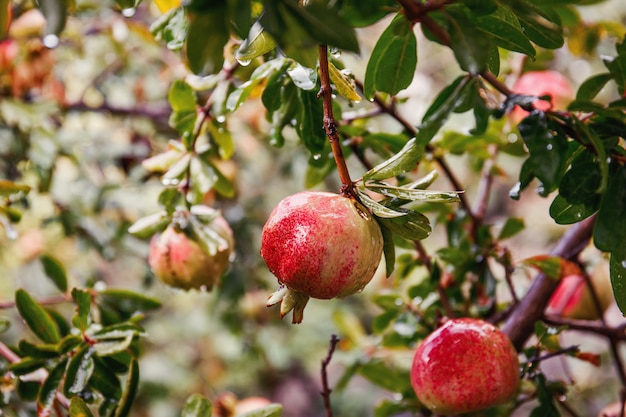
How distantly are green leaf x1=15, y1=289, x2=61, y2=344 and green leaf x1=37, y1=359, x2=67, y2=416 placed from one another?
0.04 metres

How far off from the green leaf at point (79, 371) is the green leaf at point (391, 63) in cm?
35

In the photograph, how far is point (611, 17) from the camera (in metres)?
1.70

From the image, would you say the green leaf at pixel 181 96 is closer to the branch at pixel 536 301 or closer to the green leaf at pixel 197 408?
the green leaf at pixel 197 408

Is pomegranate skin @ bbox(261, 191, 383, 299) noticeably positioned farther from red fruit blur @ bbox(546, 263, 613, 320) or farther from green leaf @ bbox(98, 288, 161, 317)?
red fruit blur @ bbox(546, 263, 613, 320)

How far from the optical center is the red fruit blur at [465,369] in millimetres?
531

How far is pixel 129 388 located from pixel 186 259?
0.17m

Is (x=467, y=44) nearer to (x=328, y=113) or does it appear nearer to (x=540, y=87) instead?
(x=328, y=113)

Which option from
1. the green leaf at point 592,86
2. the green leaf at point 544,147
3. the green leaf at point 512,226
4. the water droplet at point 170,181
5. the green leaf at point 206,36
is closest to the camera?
the green leaf at point 206,36

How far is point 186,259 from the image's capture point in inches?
27.2

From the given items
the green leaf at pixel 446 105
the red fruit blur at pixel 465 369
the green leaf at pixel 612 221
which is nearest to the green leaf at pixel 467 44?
the green leaf at pixel 446 105

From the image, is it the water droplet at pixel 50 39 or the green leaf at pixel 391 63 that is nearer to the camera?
the water droplet at pixel 50 39

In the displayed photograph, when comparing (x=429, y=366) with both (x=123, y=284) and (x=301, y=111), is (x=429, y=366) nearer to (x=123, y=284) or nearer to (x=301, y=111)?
(x=301, y=111)

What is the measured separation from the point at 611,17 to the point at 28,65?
1.41 meters

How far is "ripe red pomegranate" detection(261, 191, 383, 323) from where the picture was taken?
0.44m
